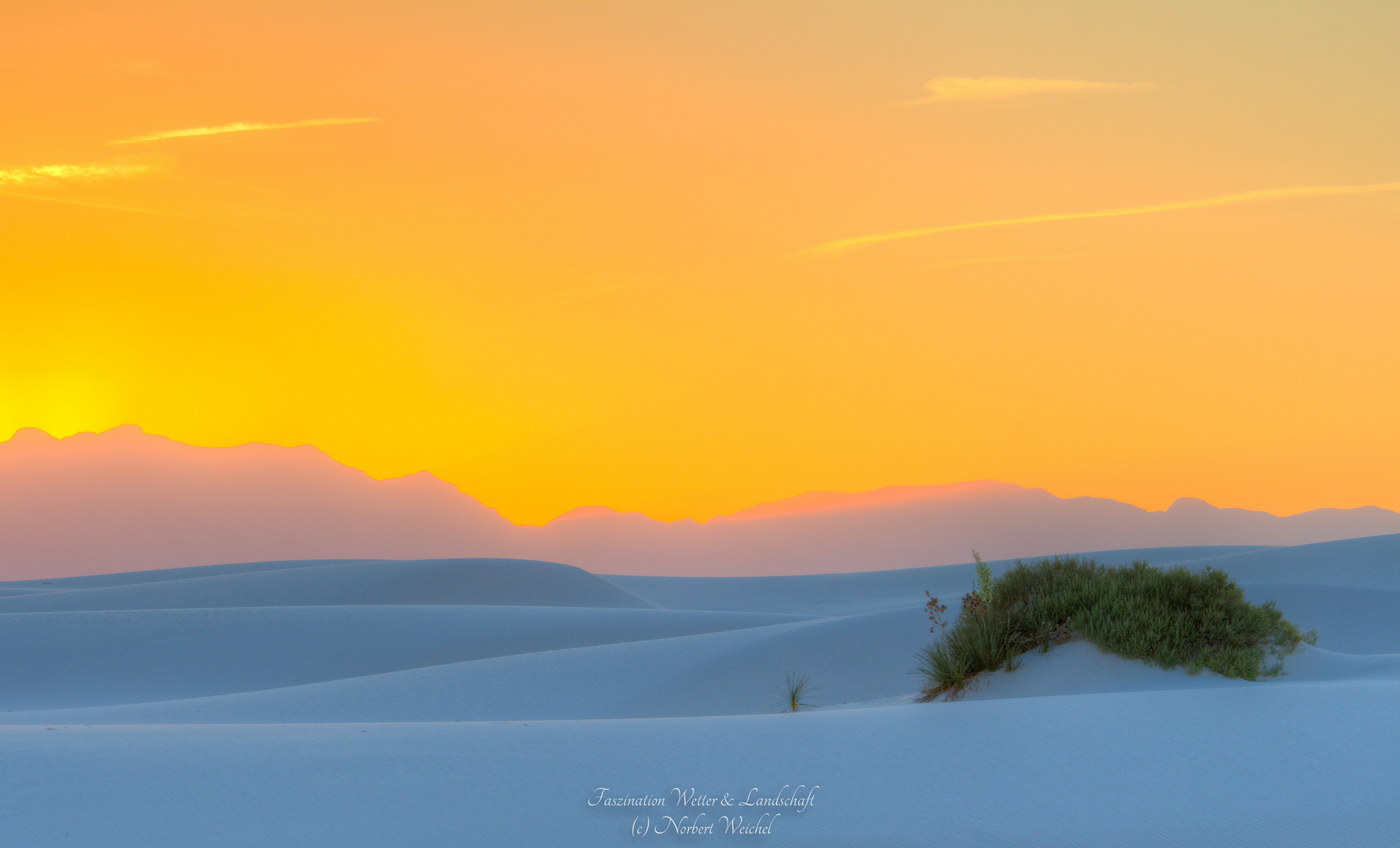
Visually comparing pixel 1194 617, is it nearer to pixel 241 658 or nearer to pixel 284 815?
pixel 284 815

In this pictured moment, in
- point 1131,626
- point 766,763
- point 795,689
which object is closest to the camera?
point 766,763

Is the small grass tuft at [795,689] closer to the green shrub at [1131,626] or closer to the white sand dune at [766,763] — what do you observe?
the white sand dune at [766,763]

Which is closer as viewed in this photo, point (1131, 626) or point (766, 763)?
point (766, 763)

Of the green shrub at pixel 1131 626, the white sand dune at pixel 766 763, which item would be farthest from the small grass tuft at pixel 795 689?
the green shrub at pixel 1131 626

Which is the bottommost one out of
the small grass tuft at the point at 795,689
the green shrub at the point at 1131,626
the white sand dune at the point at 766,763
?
the small grass tuft at the point at 795,689

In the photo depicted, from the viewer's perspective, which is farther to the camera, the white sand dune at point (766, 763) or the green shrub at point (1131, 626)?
the green shrub at point (1131, 626)

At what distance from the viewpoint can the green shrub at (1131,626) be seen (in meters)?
11.7

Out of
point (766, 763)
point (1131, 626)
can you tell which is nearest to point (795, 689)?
point (1131, 626)

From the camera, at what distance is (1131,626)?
38.7 ft

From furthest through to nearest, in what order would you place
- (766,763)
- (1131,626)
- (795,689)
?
(795,689)
(1131,626)
(766,763)

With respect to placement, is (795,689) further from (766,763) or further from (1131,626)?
(766,763)

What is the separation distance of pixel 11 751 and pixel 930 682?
28.6 ft

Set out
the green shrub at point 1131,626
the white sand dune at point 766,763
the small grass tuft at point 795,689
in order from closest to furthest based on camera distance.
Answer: the white sand dune at point 766,763, the green shrub at point 1131,626, the small grass tuft at point 795,689

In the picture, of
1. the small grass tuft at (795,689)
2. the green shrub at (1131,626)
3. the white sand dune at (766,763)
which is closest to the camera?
the white sand dune at (766,763)
